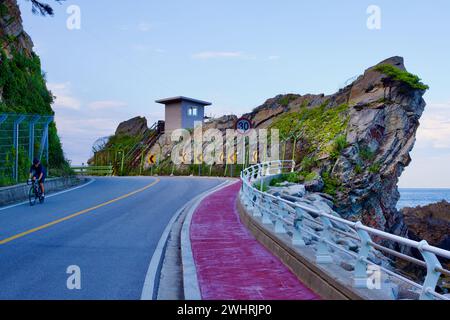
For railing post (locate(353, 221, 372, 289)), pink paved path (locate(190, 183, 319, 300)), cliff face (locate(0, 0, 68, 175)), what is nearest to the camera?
railing post (locate(353, 221, 372, 289))

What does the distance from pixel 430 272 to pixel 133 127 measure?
74007 mm

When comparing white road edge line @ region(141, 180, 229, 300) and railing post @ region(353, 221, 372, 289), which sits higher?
railing post @ region(353, 221, 372, 289)

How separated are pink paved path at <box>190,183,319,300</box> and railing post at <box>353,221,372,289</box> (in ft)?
2.75

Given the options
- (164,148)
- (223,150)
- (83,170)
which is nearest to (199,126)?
(164,148)

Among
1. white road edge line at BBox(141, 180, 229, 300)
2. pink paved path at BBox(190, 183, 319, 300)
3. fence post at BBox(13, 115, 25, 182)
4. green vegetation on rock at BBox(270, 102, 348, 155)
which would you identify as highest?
green vegetation on rock at BBox(270, 102, 348, 155)

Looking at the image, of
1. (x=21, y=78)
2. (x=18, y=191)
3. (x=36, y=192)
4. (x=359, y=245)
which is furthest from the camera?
(x=21, y=78)

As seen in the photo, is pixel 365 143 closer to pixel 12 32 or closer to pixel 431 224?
pixel 431 224

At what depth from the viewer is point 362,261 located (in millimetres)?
6449

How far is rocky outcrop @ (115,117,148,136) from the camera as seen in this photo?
7550 centimetres

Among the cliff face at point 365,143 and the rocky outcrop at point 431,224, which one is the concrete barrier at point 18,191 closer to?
the cliff face at point 365,143

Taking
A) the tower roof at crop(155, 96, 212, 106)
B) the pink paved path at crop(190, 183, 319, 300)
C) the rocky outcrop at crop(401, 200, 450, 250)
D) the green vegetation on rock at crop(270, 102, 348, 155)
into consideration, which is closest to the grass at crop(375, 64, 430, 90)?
the green vegetation on rock at crop(270, 102, 348, 155)

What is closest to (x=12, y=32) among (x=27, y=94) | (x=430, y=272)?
(x=27, y=94)

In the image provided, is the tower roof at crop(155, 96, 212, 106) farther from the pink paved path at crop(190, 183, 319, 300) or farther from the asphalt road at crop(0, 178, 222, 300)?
the pink paved path at crop(190, 183, 319, 300)
